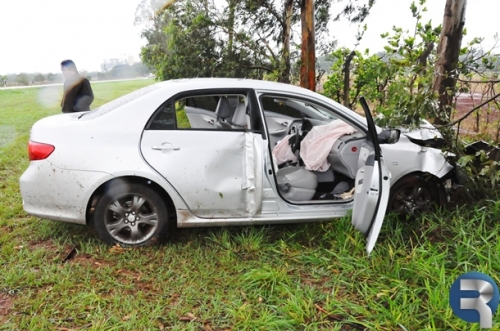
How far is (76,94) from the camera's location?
17.5 feet

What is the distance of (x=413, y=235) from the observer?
319 centimetres

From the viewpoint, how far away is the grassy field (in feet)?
7.63

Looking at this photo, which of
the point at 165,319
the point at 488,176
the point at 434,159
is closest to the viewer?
the point at 165,319

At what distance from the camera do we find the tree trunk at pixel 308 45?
7588mm

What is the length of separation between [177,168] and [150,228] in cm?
58

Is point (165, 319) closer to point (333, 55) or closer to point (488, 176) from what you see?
point (488, 176)

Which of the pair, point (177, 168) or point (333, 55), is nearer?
point (177, 168)

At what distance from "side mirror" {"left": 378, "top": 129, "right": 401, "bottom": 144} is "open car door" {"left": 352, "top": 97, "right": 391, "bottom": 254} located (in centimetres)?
31

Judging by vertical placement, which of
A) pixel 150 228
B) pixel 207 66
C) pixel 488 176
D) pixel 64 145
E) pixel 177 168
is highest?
pixel 207 66

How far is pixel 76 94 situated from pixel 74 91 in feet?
0.16

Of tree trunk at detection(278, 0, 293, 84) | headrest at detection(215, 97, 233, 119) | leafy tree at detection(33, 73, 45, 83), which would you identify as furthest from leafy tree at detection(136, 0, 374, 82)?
headrest at detection(215, 97, 233, 119)

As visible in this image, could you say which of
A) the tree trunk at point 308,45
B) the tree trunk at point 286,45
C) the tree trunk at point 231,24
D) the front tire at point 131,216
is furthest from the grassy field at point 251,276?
the tree trunk at point 231,24

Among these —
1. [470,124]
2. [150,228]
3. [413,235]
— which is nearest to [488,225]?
[413,235]

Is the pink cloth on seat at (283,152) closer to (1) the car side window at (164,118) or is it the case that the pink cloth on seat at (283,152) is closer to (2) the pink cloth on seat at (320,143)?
(2) the pink cloth on seat at (320,143)
